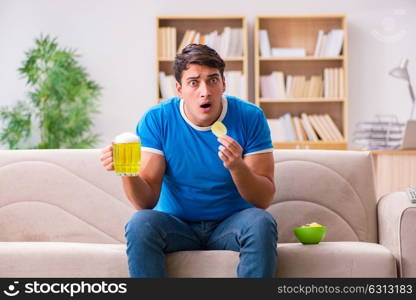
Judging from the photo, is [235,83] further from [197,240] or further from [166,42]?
[197,240]

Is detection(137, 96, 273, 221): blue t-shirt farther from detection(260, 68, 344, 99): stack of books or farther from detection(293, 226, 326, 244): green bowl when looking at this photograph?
detection(260, 68, 344, 99): stack of books

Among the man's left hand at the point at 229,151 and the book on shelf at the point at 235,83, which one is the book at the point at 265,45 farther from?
the man's left hand at the point at 229,151

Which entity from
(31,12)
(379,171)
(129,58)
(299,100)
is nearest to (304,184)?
(379,171)

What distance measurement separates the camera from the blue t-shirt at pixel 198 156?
2.23 metres

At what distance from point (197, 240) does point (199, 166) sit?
25 centimetres

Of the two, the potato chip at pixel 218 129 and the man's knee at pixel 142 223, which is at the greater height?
the potato chip at pixel 218 129

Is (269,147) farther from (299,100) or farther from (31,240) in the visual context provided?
(299,100)

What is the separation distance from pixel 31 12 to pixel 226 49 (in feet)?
5.77

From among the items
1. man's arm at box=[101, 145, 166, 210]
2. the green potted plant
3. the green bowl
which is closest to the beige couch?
the green bowl

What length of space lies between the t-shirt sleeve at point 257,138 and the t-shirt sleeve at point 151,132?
0.30m

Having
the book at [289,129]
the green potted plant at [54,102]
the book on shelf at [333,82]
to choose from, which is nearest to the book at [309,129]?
the book at [289,129]

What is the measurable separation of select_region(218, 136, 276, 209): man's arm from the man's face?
0.13 m

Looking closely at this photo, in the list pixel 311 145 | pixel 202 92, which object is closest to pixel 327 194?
pixel 202 92

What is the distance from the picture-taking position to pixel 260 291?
1.86 m
